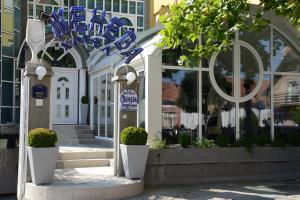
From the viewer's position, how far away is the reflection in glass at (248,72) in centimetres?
1316

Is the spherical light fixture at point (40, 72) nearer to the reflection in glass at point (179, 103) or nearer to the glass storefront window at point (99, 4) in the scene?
the reflection in glass at point (179, 103)

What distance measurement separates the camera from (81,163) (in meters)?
12.0

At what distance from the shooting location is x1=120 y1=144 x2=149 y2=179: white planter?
33.3 feet

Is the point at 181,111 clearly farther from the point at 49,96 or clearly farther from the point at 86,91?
the point at 86,91

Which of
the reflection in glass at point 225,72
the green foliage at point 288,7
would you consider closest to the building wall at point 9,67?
the reflection in glass at point 225,72

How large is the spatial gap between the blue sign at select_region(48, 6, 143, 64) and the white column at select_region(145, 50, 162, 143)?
840 mm

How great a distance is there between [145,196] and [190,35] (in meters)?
3.72

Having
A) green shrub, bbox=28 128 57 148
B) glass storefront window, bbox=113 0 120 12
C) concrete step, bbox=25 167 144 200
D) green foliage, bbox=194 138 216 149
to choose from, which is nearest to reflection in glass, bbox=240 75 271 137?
green foliage, bbox=194 138 216 149

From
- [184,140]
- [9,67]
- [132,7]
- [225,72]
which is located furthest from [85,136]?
[132,7]

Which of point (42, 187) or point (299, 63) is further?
point (299, 63)

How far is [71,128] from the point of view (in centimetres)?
1691

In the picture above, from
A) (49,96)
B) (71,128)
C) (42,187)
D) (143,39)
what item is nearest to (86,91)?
(71,128)

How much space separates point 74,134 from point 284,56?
8139 mm

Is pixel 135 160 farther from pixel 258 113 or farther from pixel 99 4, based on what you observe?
pixel 99 4
